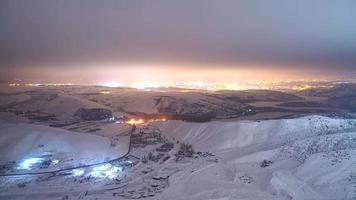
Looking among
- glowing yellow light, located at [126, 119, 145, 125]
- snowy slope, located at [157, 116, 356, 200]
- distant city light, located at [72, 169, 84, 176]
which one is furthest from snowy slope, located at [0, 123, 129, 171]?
glowing yellow light, located at [126, 119, 145, 125]

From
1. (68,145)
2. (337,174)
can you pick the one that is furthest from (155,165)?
(337,174)

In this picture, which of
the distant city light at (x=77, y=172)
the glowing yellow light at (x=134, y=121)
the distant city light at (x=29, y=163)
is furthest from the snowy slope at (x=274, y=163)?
the glowing yellow light at (x=134, y=121)

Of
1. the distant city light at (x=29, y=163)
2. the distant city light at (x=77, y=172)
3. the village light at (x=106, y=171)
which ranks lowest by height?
the distant city light at (x=77, y=172)

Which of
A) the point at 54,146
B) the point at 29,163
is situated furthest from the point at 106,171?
the point at 54,146


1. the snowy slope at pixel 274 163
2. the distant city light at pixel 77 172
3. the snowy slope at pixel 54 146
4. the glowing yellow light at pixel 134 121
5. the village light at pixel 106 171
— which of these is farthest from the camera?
the glowing yellow light at pixel 134 121

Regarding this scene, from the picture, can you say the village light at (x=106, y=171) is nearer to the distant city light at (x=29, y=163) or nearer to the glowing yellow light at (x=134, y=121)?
the distant city light at (x=29, y=163)

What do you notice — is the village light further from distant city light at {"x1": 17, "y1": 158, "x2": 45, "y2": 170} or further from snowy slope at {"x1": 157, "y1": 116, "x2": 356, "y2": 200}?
distant city light at {"x1": 17, "y1": 158, "x2": 45, "y2": 170}

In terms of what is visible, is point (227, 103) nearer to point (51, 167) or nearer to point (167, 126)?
point (167, 126)

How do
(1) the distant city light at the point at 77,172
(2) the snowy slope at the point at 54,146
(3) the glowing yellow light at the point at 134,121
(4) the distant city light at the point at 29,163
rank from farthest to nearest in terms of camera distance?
(3) the glowing yellow light at the point at 134,121 → (2) the snowy slope at the point at 54,146 → (4) the distant city light at the point at 29,163 → (1) the distant city light at the point at 77,172

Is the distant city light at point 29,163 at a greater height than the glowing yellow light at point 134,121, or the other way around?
the glowing yellow light at point 134,121
